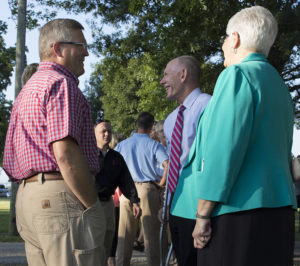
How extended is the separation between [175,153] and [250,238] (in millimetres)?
1381

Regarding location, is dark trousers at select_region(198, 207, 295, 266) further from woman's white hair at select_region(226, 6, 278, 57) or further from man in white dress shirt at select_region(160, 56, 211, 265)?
woman's white hair at select_region(226, 6, 278, 57)

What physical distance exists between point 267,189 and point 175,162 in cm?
130

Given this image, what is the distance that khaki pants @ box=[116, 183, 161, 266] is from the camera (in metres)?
7.48

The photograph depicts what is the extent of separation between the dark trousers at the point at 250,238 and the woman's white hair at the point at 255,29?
35.7 inches

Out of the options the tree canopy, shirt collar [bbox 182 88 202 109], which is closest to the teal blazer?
shirt collar [bbox 182 88 202 109]

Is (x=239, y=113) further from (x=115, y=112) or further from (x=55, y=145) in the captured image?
(x=115, y=112)

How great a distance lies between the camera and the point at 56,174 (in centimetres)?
297

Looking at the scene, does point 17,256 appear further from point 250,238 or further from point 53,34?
point 250,238

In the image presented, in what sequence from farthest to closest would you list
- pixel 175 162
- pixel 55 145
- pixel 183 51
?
pixel 183 51
pixel 175 162
pixel 55 145

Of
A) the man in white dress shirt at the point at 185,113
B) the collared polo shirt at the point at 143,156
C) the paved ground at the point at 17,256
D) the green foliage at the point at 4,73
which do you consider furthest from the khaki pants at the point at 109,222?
the green foliage at the point at 4,73

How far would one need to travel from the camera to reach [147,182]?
25.4 feet

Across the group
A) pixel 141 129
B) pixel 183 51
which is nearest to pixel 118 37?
pixel 183 51

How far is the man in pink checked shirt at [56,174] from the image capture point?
290 centimetres

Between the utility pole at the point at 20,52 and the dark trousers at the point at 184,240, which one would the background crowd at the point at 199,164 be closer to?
the dark trousers at the point at 184,240
